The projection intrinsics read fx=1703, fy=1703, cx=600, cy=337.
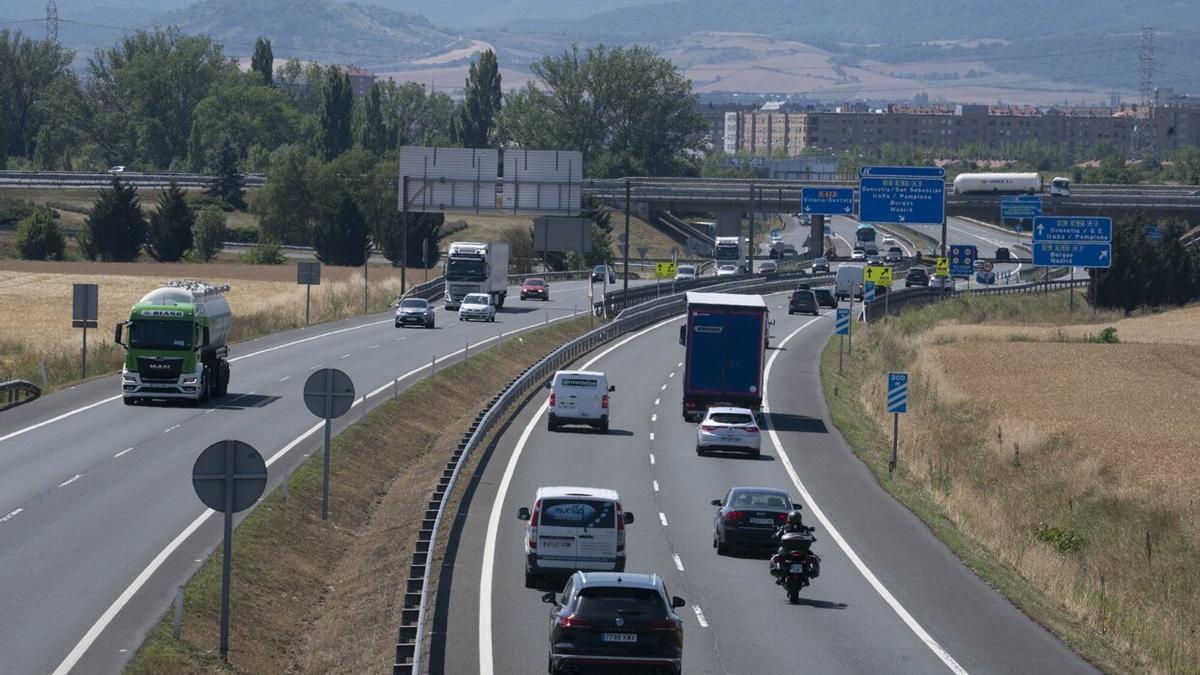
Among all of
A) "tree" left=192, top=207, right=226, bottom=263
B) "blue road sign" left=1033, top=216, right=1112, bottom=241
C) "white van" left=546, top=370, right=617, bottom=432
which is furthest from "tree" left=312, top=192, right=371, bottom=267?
"white van" left=546, top=370, right=617, bottom=432

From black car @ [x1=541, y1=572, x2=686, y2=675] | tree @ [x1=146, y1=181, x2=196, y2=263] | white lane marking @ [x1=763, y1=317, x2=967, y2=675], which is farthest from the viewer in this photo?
tree @ [x1=146, y1=181, x2=196, y2=263]

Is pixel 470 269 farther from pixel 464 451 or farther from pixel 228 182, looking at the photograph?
pixel 228 182

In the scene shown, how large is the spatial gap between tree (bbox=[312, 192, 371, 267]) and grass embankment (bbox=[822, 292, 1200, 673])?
4657 centimetres

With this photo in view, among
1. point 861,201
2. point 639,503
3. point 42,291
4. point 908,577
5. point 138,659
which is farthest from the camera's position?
point 42,291

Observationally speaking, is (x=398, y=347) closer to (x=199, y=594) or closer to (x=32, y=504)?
(x=32, y=504)

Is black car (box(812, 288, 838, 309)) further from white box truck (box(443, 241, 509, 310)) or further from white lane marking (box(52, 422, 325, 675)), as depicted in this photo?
white lane marking (box(52, 422, 325, 675))

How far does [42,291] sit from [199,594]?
71503 mm

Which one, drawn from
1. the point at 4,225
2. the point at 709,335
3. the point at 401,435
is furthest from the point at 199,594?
the point at 4,225

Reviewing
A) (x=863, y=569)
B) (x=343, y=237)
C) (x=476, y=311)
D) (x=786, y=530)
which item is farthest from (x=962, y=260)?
(x=786, y=530)

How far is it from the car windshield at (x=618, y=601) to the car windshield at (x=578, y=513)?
19.7ft

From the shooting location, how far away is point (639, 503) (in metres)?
34.6

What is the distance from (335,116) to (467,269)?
327 ft

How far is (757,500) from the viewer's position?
95.3 feet

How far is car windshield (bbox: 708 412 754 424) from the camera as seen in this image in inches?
1687
